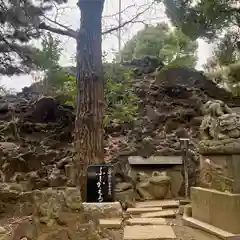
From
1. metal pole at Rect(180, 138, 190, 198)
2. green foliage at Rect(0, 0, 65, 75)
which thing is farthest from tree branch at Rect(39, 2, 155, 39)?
metal pole at Rect(180, 138, 190, 198)

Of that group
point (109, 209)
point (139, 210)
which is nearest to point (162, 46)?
point (139, 210)

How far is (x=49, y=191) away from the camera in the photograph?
8.92ft

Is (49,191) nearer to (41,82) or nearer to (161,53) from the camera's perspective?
(41,82)

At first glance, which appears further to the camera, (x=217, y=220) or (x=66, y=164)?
(x=66, y=164)

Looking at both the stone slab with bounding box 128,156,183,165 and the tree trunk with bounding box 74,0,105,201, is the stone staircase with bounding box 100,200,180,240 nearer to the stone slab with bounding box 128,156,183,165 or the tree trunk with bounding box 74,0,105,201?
the tree trunk with bounding box 74,0,105,201

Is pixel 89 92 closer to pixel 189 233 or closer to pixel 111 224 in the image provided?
pixel 111 224

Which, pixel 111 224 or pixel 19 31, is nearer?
pixel 111 224

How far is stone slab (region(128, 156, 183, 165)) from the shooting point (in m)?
6.29

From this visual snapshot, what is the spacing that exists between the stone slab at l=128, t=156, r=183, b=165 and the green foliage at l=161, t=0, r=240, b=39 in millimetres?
2488

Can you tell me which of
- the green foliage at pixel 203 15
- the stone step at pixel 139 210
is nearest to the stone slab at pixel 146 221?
the stone step at pixel 139 210

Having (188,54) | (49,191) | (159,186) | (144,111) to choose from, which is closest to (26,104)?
(144,111)

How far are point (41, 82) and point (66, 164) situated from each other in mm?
2884

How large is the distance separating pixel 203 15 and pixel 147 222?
419 cm

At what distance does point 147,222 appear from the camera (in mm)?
3756
